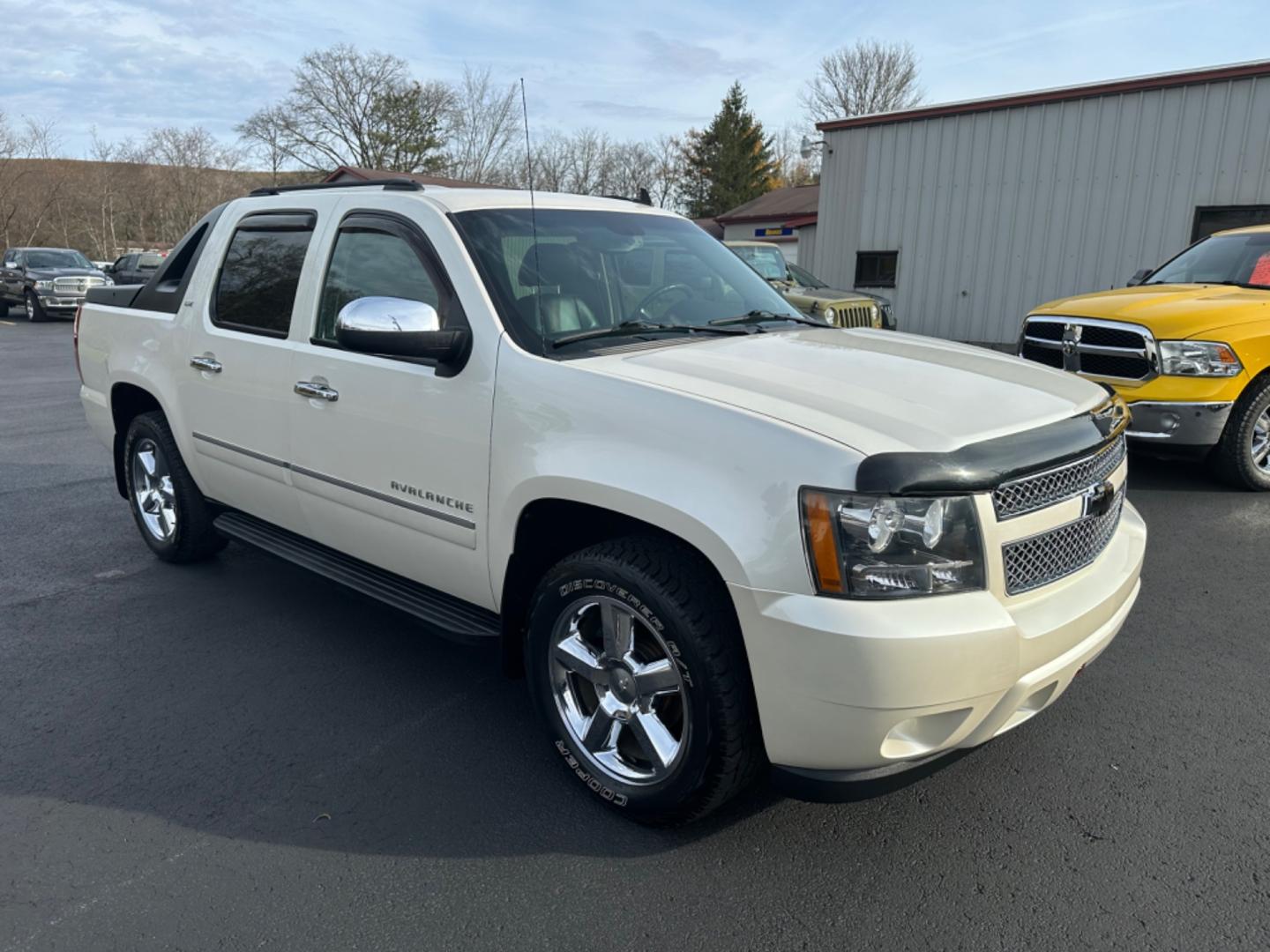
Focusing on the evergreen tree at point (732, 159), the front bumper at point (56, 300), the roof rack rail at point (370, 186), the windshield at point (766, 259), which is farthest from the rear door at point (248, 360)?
the evergreen tree at point (732, 159)

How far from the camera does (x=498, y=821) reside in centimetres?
274

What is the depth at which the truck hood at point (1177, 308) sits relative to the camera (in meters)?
5.94

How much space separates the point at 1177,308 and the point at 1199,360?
45 cm

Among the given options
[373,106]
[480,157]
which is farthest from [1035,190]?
[373,106]

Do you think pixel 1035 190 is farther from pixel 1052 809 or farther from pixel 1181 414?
pixel 1052 809

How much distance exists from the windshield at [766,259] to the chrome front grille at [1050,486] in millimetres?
10594

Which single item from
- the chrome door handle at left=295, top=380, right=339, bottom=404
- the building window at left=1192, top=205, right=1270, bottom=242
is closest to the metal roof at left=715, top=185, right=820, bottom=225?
the building window at left=1192, top=205, right=1270, bottom=242

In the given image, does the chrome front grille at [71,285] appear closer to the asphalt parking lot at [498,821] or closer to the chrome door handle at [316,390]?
the asphalt parking lot at [498,821]

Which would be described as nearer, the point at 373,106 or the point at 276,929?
the point at 276,929

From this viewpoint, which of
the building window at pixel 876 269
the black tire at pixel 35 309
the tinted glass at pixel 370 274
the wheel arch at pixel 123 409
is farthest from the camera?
the black tire at pixel 35 309

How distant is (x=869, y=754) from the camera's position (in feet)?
7.38

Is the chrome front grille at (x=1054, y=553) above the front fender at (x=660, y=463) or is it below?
below

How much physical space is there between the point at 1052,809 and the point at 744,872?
101 centimetres

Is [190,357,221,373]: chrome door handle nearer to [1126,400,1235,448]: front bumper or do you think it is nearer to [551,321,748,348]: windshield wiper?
[551,321,748,348]: windshield wiper
